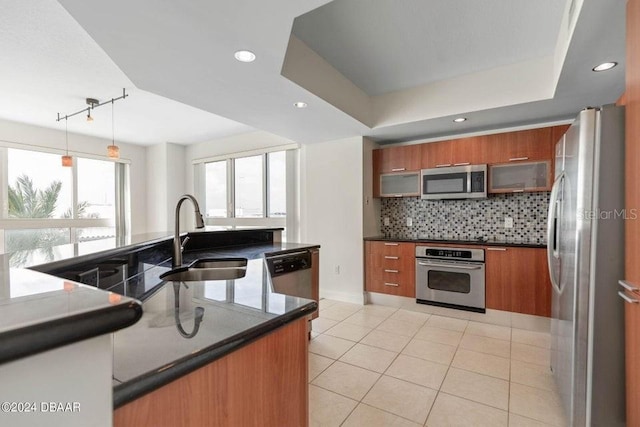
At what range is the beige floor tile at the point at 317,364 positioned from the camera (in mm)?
2334

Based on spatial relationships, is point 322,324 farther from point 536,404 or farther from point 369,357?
point 536,404

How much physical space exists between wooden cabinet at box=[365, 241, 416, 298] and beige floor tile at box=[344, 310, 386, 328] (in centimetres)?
45

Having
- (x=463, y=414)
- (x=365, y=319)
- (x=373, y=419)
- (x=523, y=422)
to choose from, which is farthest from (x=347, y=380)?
(x=365, y=319)

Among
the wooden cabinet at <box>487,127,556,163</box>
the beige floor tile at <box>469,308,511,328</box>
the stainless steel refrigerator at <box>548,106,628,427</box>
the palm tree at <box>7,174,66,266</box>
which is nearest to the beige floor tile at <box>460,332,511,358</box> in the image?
the beige floor tile at <box>469,308,511,328</box>

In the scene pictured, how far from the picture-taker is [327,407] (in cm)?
194

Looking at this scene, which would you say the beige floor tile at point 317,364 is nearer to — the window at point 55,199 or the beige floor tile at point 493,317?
the beige floor tile at point 493,317

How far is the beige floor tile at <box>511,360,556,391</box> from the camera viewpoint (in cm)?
217

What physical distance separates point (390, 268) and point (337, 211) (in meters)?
1.06

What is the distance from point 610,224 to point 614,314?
424 millimetres

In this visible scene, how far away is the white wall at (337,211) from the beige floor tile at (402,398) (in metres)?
1.93

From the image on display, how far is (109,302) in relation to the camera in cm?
48

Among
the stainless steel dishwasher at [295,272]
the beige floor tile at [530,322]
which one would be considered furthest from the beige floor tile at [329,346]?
the beige floor tile at [530,322]

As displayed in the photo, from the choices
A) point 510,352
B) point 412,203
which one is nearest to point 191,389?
point 510,352

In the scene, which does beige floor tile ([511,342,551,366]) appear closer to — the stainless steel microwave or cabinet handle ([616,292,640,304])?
cabinet handle ([616,292,640,304])
